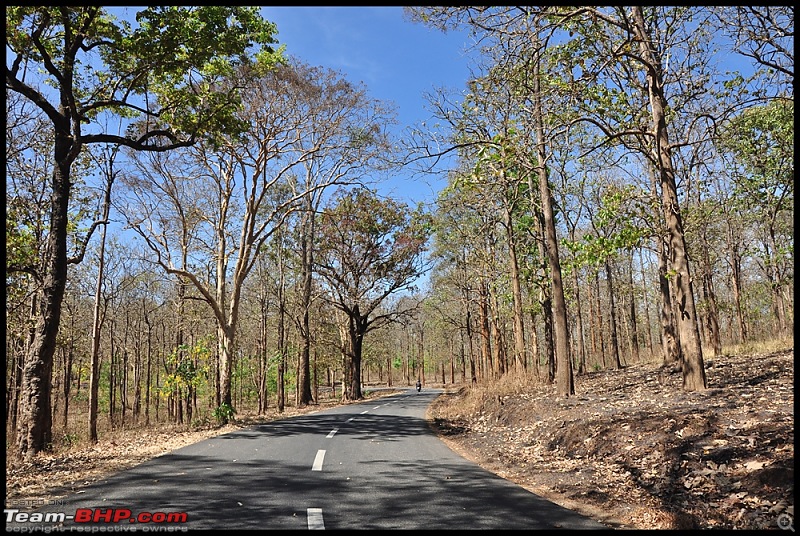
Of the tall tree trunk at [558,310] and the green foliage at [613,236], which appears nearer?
the green foliage at [613,236]

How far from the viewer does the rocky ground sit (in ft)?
17.8

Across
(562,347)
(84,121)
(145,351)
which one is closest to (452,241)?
(562,347)

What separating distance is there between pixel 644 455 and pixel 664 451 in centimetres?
31

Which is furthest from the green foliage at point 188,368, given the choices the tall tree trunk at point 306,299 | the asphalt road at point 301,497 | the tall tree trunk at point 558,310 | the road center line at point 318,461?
the tall tree trunk at point 558,310

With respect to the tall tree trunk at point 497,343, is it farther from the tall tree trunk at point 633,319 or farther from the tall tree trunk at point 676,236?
the tall tree trunk at point 676,236

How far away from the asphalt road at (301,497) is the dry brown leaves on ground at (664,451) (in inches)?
32.1

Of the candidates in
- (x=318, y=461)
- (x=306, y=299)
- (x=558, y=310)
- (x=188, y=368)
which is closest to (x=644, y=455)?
(x=318, y=461)

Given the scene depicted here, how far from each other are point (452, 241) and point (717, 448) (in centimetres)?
2135

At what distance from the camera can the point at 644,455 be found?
743 centimetres

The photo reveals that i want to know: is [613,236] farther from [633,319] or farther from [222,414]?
[633,319]

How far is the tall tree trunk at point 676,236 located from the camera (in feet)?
35.9

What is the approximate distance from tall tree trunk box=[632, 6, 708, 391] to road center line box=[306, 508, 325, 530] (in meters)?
8.90

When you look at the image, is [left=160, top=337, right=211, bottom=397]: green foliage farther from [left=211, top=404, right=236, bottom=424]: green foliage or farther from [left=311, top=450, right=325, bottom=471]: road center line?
[left=311, top=450, right=325, bottom=471]: road center line

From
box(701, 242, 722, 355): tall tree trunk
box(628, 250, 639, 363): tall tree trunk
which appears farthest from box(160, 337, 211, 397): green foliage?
box(628, 250, 639, 363): tall tree trunk
